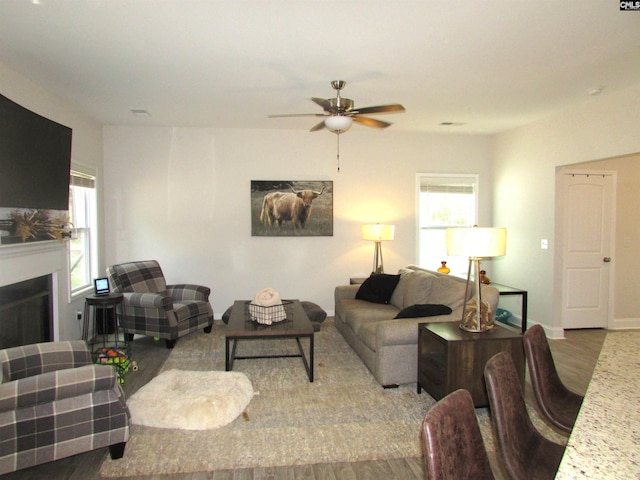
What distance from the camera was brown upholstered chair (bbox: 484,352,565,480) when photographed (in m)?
1.37

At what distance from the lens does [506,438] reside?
54.2 inches

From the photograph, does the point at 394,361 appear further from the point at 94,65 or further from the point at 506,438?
the point at 94,65

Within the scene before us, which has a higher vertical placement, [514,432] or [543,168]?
[543,168]

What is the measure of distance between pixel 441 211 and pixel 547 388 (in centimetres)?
487

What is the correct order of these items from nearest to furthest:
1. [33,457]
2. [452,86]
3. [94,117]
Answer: [33,457] < [452,86] < [94,117]

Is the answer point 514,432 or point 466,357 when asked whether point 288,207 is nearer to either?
point 466,357

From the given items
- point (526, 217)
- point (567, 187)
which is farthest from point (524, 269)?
point (567, 187)

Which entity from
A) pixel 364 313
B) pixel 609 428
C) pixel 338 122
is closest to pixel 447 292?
pixel 364 313

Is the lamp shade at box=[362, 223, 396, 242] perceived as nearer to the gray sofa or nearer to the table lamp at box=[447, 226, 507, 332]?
the gray sofa

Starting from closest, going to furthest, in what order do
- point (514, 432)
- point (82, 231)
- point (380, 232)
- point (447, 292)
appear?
point (514, 432) → point (447, 292) → point (82, 231) → point (380, 232)

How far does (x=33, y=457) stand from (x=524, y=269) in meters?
5.61

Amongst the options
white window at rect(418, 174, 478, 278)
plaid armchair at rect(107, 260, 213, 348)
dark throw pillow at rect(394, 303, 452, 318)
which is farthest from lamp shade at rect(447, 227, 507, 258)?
white window at rect(418, 174, 478, 278)

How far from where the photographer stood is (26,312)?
3.80 m

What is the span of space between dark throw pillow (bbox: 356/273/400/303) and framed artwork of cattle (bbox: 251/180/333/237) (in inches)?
49.7
